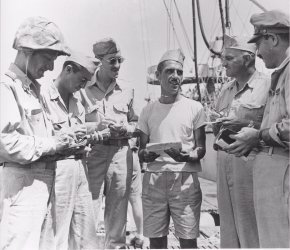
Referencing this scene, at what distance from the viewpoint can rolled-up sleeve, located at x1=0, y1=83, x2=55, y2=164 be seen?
7.03ft

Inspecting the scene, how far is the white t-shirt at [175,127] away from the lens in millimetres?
3322

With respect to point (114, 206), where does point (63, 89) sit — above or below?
above

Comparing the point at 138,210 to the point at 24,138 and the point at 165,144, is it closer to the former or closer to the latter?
the point at 165,144

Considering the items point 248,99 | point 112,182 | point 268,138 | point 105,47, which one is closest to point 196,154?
point 248,99

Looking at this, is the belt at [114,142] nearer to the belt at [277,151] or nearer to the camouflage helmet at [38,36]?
the camouflage helmet at [38,36]

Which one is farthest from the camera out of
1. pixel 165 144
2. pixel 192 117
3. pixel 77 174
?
pixel 192 117

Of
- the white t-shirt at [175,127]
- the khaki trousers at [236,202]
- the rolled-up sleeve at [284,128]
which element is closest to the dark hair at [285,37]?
the rolled-up sleeve at [284,128]

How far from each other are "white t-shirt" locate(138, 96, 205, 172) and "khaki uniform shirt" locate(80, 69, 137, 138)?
327 mm

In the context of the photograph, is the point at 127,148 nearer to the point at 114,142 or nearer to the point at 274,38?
the point at 114,142

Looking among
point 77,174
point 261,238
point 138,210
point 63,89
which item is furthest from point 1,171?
point 138,210

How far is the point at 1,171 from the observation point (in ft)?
7.63

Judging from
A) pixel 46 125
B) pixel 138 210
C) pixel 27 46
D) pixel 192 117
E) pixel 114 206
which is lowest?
pixel 138 210

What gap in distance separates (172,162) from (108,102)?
3.22 feet

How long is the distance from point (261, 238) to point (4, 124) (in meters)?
1.77
